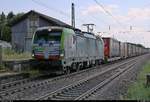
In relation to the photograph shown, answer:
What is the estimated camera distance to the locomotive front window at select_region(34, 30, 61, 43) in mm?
24844

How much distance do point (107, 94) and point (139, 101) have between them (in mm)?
4285

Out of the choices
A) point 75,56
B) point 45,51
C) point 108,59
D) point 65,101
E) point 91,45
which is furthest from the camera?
point 108,59

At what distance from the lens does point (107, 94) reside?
15.9m

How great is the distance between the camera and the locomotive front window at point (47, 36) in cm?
2484

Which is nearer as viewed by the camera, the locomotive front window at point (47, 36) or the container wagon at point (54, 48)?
the container wagon at point (54, 48)

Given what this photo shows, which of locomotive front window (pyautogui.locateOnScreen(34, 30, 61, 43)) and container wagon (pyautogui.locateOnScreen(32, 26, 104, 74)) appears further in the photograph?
locomotive front window (pyautogui.locateOnScreen(34, 30, 61, 43))

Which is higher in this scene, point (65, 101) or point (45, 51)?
point (45, 51)

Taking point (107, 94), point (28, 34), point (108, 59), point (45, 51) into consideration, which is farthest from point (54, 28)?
point (28, 34)

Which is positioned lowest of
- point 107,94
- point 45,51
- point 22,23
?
point 107,94

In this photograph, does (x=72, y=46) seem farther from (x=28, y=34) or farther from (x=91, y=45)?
(x=28, y=34)

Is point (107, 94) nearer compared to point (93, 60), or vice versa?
point (107, 94)

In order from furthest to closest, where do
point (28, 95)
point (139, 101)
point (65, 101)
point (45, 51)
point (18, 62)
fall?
point (18, 62) < point (45, 51) < point (28, 95) < point (65, 101) < point (139, 101)

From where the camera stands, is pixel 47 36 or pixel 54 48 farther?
pixel 47 36

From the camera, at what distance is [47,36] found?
25047mm
